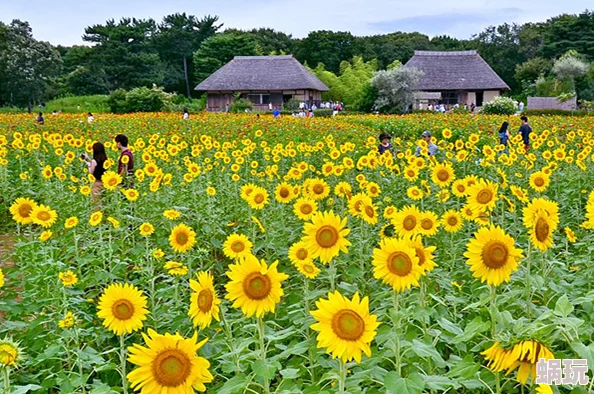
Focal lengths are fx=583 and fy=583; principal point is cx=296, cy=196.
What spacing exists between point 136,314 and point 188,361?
2.14ft

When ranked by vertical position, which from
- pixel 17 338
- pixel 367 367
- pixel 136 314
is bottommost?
pixel 17 338

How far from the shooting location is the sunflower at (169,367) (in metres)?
1.40

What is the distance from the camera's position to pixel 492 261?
1.93 meters

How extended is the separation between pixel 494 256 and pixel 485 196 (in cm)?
110

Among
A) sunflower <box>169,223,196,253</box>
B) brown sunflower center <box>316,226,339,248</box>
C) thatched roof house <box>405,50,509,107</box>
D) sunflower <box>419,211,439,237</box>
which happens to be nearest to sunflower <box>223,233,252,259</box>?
sunflower <box>169,223,196,253</box>

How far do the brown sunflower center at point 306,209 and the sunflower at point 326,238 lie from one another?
3.24 feet

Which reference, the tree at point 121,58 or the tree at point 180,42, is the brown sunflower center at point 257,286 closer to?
the tree at point 121,58

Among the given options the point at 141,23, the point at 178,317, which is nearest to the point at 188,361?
the point at 178,317

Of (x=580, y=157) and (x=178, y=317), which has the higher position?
(x=580, y=157)

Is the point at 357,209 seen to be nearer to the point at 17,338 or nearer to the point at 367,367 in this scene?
the point at 367,367

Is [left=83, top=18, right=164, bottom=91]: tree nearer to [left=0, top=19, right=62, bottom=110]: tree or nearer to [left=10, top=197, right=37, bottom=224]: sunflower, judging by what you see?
[left=0, top=19, right=62, bottom=110]: tree

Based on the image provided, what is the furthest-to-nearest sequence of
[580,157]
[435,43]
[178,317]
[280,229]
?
[435,43], [580,157], [280,229], [178,317]

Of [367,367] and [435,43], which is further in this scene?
[435,43]

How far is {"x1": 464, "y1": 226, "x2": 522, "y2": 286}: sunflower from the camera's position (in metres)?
1.92
